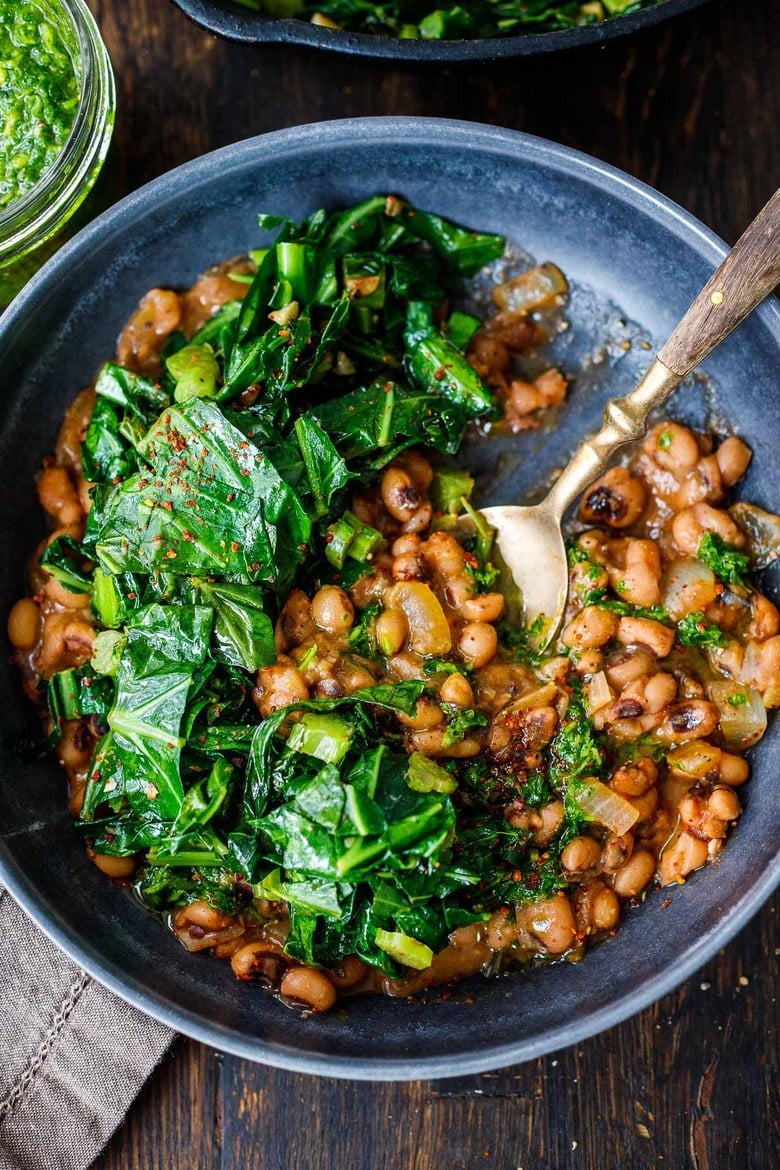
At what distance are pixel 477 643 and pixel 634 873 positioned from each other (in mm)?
759

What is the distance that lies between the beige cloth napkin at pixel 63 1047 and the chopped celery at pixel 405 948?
820 mm

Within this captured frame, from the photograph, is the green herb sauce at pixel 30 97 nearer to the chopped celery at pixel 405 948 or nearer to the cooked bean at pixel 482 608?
the cooked bean at pixel 482 608

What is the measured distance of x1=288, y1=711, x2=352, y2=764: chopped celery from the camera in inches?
103

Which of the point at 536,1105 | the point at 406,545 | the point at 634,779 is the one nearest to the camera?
the point at 634,779

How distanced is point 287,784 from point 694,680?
3.86 feet

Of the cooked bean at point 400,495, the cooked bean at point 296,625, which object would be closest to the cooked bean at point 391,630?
the cooked bean at point 296,625

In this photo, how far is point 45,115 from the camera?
2.91 m

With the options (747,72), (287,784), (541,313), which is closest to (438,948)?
(287,784)

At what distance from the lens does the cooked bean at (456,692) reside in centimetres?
274

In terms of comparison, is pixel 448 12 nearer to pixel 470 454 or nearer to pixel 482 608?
pixel 470 454

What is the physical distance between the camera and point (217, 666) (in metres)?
2.81

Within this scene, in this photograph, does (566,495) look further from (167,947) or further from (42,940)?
(42,940)

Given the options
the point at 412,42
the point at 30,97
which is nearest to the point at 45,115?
the point at 30,97

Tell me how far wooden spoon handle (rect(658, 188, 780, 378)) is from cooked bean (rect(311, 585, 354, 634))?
1.06 metres
